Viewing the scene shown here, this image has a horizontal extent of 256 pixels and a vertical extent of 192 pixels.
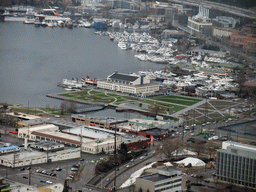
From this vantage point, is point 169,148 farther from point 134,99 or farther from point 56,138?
point 134,99

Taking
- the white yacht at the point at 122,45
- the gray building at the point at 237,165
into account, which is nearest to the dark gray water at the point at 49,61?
the white yacht at the point at 122,45

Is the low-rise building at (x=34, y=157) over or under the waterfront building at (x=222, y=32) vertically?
under

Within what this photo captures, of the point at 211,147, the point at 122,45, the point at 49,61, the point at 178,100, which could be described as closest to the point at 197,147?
the point at 211,147

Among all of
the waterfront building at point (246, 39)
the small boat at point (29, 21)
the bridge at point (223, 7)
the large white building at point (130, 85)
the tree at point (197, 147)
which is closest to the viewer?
the tree at point (197, 147)

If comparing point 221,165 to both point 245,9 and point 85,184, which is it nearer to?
point 85,184

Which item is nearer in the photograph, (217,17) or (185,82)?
(185,82)

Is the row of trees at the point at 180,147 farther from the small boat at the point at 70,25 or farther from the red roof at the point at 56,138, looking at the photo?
the small boat at the point at 70,25

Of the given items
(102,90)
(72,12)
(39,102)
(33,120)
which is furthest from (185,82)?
(72,12)
